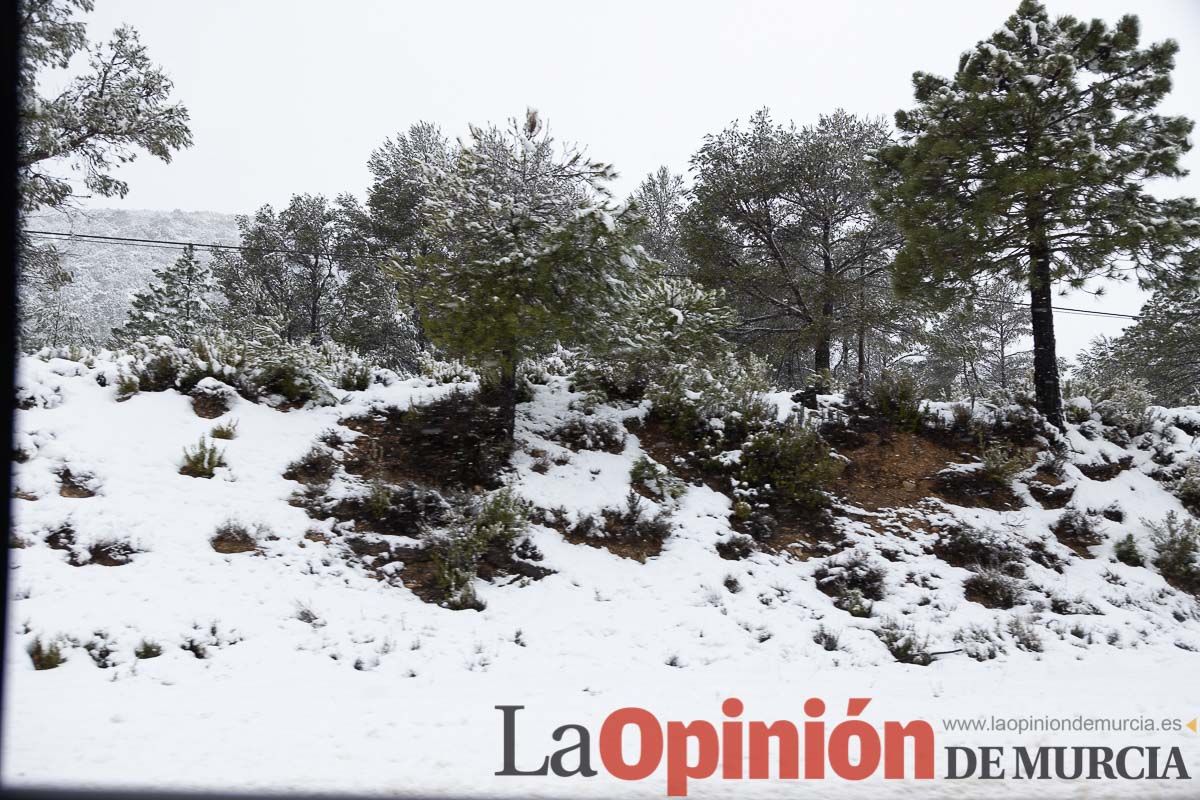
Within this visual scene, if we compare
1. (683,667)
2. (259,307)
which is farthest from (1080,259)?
(259,307)

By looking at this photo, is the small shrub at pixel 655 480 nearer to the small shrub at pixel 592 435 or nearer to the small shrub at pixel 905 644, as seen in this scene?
the small shrub at pixel 592 435

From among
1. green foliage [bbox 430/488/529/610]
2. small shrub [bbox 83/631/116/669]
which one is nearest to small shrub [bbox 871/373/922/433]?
green foliage [bbox 430/488/529/610]

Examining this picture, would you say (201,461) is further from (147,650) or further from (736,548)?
(736,548)

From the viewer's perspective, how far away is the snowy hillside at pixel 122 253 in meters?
47.5

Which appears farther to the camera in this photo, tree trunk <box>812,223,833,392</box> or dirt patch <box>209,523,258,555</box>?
tree trunk <box>812,223,833,392</box>

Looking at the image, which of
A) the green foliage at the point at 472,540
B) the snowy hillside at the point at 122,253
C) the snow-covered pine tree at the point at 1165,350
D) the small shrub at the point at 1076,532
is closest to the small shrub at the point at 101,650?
the green foliage at the point at 472,540

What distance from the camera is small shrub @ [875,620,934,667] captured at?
514cm

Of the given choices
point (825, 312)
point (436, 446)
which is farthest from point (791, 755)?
point (825, 312)

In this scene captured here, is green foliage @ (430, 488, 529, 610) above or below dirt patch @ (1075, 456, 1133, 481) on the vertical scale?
below

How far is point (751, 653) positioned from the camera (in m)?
5.08

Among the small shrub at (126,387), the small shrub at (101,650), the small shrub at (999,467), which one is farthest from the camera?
the small shrub at (999,467)

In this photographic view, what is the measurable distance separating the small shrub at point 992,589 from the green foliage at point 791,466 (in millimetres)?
1851

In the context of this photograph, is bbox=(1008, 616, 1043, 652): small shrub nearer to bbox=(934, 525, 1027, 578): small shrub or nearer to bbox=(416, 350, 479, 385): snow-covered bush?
bbox=(934, 525, 1027, 578): small shrub

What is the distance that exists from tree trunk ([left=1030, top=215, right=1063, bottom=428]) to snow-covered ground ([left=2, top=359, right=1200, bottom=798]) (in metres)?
2.57
